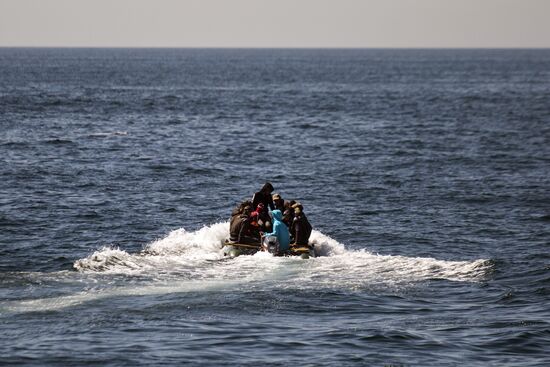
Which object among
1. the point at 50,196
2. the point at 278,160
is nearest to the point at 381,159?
the point at 278,160

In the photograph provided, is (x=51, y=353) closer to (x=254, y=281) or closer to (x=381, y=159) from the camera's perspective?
(x=254, y=281)

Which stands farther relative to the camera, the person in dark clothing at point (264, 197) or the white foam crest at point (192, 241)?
the person in dark clothing at point (264, 197)

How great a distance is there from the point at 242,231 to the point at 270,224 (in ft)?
3.23

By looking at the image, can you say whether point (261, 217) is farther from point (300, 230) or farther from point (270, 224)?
point (300, 230)

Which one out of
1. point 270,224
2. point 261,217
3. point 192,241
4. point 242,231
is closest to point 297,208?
point 270,224

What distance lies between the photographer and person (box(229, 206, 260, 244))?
103 ft

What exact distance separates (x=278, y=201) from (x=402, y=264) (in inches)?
195

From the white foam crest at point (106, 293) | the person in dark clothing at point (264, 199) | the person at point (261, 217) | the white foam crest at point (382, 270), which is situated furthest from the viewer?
the person in dark clothing at point (264, 199)

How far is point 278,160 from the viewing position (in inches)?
2304

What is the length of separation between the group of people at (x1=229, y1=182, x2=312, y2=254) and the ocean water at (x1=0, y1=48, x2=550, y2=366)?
78 centimetres

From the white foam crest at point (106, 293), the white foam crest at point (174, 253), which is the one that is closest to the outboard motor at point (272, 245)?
the white foam crest at point (174, 253)

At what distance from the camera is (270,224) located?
31766 mm

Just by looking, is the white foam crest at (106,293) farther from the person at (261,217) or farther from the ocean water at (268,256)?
the person at (261,217)

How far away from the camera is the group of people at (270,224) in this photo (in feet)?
99.0
